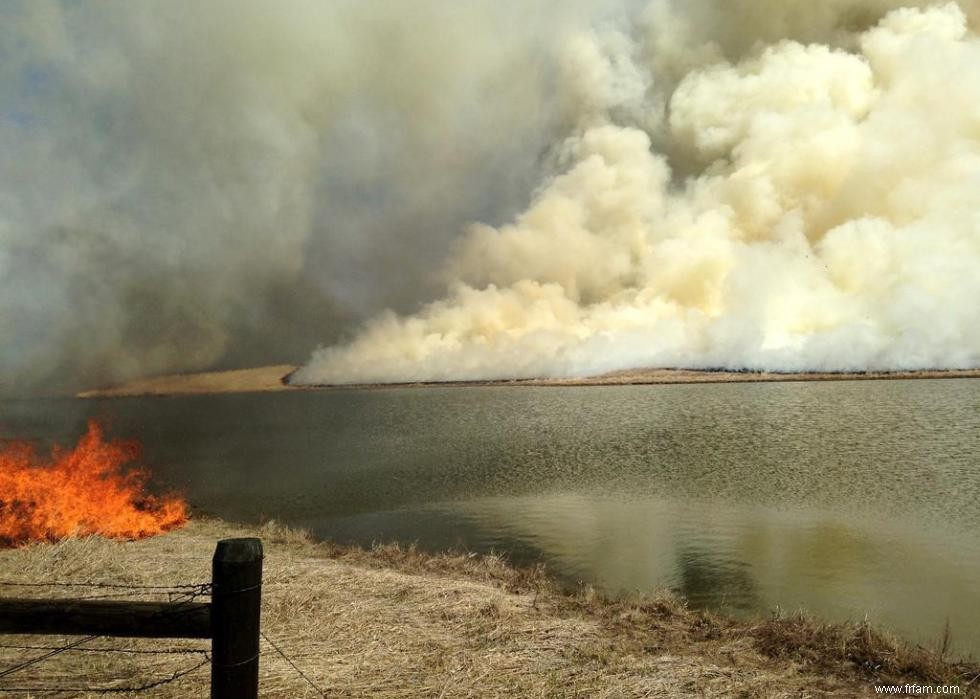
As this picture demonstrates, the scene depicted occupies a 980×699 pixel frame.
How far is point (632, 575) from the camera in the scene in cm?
2214

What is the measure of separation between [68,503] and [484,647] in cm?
1829

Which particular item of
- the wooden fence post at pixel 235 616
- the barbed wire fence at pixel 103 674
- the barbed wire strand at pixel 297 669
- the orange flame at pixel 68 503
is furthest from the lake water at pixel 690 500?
the wooden fence post at pixel 235 616

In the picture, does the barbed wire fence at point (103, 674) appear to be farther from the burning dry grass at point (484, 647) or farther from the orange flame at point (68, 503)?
the orange flame at point (68, 503)

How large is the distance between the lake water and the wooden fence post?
54.9 ft

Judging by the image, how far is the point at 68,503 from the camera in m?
22.5

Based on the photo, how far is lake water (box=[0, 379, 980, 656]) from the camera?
69.0 ft

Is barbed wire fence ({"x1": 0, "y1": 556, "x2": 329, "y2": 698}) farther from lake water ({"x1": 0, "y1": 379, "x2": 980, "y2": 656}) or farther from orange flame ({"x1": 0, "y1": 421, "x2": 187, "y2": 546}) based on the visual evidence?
lake water ({"x1": 0, "y1": 379, "x2": 980, "y2": 656})

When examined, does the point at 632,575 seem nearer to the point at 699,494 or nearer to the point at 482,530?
the point at 482,530

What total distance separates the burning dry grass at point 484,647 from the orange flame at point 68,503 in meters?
3.49

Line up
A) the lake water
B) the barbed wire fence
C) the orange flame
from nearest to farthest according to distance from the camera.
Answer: the barbed wire fence
the orange flame
the lake water

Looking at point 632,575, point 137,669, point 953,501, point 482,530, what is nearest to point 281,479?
point 482,530

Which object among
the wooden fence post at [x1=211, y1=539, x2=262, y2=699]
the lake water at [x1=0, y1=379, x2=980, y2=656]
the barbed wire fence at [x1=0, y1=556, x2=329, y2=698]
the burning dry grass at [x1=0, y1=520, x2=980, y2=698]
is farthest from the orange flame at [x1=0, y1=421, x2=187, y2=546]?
the wooden fence post at [x1=211, y1=539, x2=262, y2=699]

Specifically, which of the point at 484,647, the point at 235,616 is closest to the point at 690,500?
the point at 484,647

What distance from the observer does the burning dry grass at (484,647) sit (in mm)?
10227
